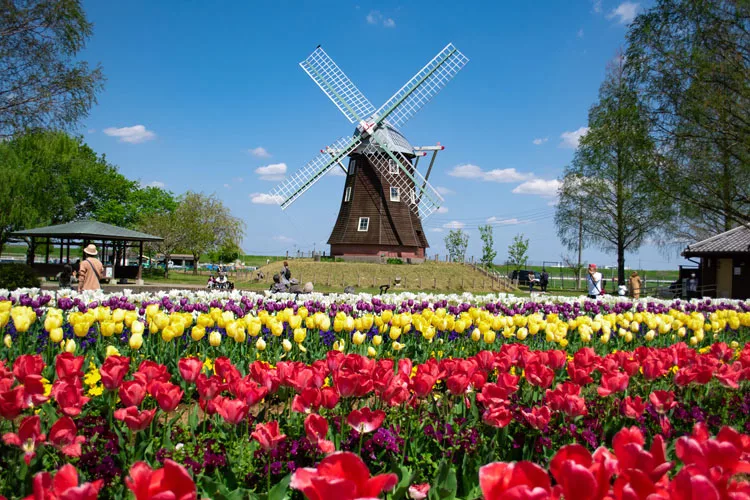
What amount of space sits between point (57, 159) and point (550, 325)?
39800mm

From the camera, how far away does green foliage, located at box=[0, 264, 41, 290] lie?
716 inches

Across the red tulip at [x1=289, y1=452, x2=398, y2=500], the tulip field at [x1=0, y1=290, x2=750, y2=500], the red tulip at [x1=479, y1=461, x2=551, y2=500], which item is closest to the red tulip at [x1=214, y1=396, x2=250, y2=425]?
the tulip field at [x1=0, y1=290, x2=750, y2=500]

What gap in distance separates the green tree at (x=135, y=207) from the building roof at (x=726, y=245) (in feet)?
144

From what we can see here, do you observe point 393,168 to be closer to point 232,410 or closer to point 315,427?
point 232,410

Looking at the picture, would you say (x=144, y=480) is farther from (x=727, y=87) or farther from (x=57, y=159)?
(x=57, y=159)

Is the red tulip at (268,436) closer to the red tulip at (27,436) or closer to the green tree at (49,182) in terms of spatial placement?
the red tulip at (27,436)

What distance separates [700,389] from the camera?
14.2 feet

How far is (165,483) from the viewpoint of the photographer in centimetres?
134

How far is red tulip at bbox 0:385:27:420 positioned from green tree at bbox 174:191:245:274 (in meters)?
47.5

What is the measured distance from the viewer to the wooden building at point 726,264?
88.5ft

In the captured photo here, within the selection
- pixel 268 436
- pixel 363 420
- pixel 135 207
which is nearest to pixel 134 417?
pixel 268 436

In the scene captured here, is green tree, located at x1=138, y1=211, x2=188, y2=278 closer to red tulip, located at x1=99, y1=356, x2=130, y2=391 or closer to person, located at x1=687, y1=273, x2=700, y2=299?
person, located at x1=687, y1=273, x2=700, y2=299

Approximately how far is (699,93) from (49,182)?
38.4m

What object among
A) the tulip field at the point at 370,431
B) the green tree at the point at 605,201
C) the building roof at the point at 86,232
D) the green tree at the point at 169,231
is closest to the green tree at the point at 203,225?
the green tree at the point at 169,231
